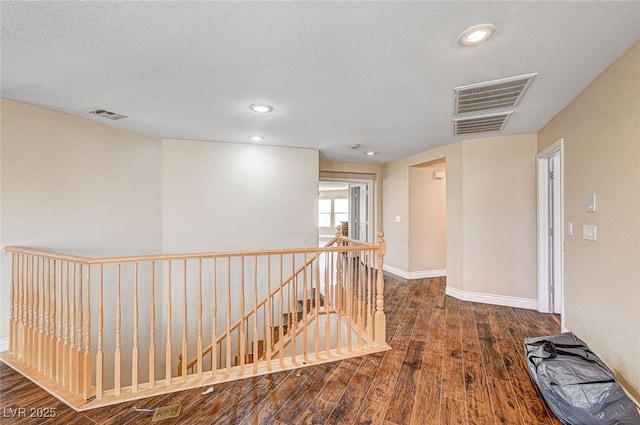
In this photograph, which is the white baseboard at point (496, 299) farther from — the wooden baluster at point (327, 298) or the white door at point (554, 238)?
the wooden baluster at point (327, 298)

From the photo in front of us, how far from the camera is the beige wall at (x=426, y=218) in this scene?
5273mm

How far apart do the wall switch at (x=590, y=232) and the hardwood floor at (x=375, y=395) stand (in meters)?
1.17

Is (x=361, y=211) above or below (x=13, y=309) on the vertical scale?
above

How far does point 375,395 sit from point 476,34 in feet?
A: 7.96

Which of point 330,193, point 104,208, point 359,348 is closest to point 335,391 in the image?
point 359,348

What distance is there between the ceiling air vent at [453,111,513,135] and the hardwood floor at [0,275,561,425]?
2.31 m

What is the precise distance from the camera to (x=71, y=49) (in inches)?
69.9

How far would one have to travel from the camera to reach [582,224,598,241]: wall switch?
2268mm

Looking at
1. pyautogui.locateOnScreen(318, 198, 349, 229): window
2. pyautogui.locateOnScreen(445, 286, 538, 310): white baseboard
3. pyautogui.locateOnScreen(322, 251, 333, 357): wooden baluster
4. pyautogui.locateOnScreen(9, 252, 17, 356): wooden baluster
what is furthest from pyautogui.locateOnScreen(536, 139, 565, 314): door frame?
pyautogui.locateOnScreen(318, 198, 349, 229): window

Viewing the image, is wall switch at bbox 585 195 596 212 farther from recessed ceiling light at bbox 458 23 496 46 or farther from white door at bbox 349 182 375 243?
white door at bbox 349 182 375 243

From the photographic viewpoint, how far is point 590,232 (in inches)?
91.9

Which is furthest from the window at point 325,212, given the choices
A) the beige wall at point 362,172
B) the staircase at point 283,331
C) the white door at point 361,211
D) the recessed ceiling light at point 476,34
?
the recessed ceiling light at point 476,34

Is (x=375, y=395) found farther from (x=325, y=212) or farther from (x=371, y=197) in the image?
(x=325, y=212)

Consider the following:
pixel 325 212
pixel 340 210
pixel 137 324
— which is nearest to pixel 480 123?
pixel 137 324
